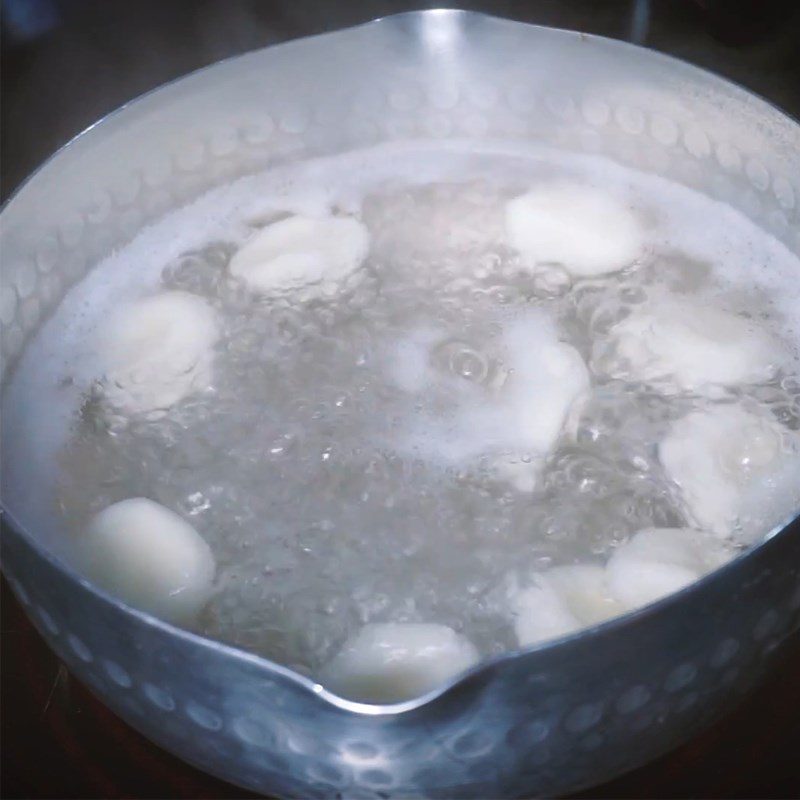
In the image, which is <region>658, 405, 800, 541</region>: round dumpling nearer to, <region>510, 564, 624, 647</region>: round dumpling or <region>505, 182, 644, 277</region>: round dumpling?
<region>510, 564, 624, 647</region>: round dumpling

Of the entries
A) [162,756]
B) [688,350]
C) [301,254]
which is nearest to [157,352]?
[301,254]

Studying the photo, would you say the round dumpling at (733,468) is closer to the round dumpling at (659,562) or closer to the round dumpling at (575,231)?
the round dumpling at (659,562)

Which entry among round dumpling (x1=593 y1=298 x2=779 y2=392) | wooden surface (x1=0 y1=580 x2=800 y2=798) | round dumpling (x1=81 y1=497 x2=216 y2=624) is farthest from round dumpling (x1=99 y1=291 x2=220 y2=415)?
round dumpling (x1=593 y1=298 x2=779 y2=392)

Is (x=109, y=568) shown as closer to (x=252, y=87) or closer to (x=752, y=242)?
(x=252, y=87)

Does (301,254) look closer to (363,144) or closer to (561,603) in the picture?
(363,144)

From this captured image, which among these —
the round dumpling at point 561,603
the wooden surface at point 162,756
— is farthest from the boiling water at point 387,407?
the wooden surface at point 162,756

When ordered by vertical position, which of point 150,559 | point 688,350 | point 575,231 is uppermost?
point 575,231
